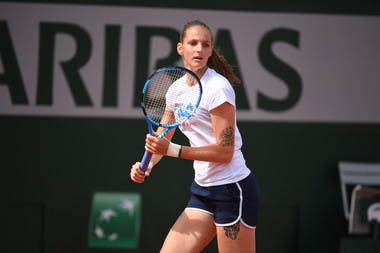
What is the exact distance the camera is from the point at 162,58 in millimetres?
5527

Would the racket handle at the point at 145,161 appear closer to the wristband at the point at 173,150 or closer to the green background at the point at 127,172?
the wristband at the point at 173,150

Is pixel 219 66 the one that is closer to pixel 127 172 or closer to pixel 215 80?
pixel 215 80

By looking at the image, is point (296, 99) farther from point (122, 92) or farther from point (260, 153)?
point (122, 92)

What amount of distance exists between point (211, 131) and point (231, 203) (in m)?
0.32

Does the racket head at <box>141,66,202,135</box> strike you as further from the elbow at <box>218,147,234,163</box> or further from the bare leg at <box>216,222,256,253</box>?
the bare leg at <box>216,222,256,253</box>

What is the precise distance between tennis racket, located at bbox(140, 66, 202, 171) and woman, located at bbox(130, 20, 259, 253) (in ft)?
0.15

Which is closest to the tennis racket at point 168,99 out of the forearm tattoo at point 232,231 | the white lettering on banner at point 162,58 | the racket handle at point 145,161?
the racket handle at point 145,161

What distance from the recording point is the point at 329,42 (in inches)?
220

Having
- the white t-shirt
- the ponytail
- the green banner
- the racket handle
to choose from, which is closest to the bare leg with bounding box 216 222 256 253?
the white t-shirt

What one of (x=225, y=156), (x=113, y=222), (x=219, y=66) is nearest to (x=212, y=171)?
(x=225, y=156)

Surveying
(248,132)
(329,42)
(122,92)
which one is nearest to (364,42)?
(329,42)

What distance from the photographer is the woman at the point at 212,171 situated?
325 centimetres

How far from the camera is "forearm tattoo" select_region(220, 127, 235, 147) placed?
10.7ft

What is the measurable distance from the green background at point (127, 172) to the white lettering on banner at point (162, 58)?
84 mm
